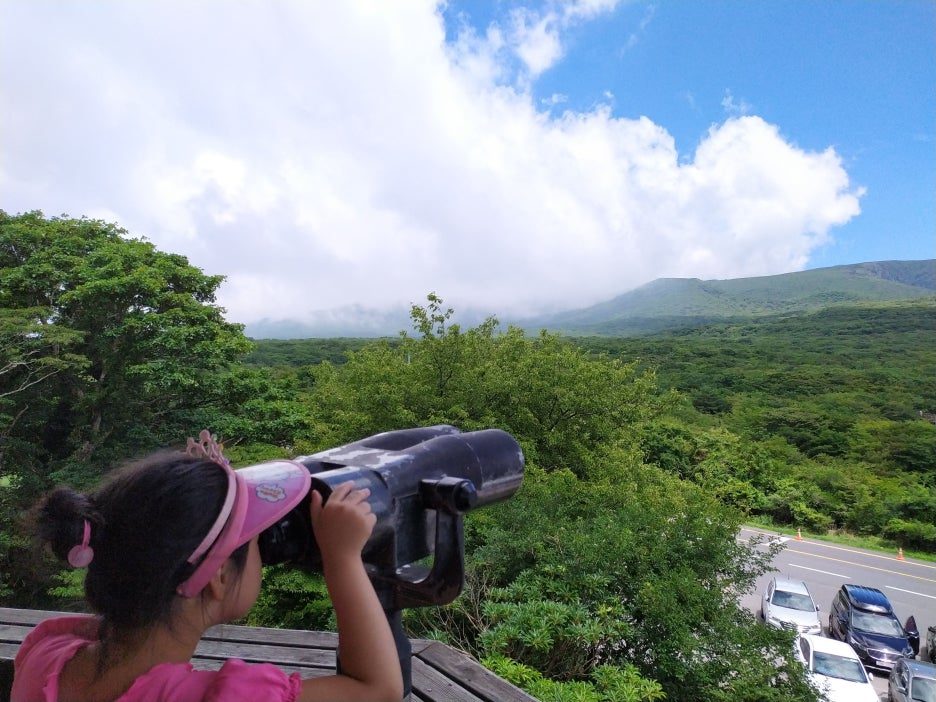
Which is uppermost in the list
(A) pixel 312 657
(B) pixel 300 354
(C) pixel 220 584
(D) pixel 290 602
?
(B) pixel 300 354

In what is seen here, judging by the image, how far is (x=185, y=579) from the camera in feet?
3.12

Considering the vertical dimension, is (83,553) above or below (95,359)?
below

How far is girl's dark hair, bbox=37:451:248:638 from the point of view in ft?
3.06

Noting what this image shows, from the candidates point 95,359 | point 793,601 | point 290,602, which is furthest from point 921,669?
point 95,359

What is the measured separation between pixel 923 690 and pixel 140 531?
10957 millimetres

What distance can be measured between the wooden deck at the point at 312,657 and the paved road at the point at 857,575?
43.1ft

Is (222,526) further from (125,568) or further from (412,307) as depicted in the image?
(412,307)

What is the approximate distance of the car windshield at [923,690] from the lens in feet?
26.6

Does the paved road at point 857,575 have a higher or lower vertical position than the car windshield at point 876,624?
lower

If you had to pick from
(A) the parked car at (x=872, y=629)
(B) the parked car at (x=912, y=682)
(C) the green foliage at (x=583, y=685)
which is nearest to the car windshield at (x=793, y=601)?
(A) the parked car at (x=872, y=629)

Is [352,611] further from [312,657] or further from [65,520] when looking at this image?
[312,657]

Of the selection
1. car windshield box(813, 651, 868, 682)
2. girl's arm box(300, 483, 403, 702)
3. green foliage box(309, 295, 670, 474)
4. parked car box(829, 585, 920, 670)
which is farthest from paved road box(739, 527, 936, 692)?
girl's arm box(300, 483, 403, 702)

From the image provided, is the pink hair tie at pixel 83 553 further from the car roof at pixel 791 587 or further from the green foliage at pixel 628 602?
the car roof at pixel 791 587

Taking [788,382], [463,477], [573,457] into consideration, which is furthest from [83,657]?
[788,382]
